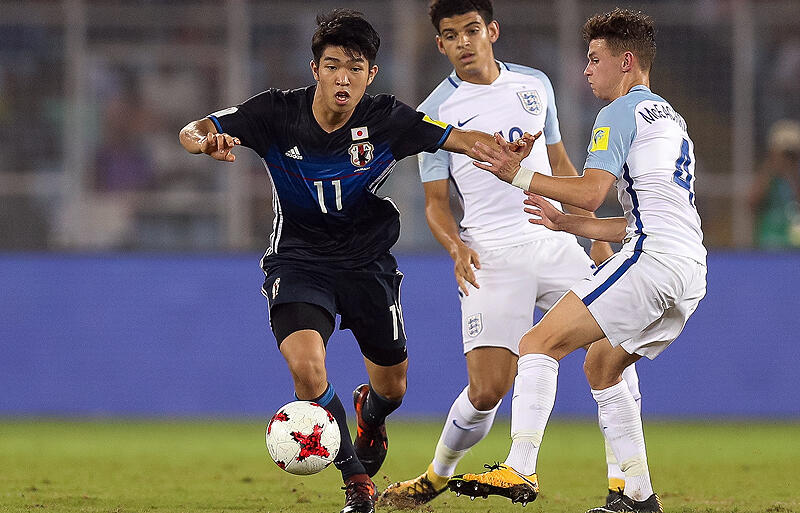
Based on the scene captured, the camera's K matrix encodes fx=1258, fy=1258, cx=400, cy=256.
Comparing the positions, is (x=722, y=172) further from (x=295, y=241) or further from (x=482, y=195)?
(x=295, y=241)

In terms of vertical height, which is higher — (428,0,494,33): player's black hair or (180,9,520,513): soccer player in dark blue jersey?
(428,0,494,33): player's black hair

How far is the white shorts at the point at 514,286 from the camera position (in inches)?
251

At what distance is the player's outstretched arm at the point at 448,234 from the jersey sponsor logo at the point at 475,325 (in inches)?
6.2

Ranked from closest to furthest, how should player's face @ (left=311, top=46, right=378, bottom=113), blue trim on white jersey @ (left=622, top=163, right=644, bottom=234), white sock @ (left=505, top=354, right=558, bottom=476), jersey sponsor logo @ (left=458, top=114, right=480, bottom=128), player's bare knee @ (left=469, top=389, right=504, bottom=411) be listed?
white sock @ (left=505, top=354, right=558, bottom=476) < blue trim on white jersey @ (left=622, top=163, right=644, bottom=234) < player's face @ (left=311, top=46, right=378, bottom=113) < player's bare knee @ (left=469, top=389, right=504, bottom=411) < jersey sponsor logo @ (left=458, top=114, right=480, bottom=128)

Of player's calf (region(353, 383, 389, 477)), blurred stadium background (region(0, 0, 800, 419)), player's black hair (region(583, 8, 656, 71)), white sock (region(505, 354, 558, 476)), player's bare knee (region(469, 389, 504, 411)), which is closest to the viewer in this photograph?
white sock (region(505, 354, 558, 476))

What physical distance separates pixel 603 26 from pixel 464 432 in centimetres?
215

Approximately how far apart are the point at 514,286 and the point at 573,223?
2.57 ft

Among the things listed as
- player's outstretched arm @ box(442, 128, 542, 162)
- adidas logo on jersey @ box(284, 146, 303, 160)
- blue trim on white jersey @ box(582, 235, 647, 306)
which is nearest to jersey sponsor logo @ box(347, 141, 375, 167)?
adidas logo on jersey @ box(284, 146, 303, 160)

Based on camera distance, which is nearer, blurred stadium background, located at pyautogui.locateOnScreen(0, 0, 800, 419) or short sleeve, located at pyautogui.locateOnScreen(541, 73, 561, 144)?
short sleeve, located at pyautogui.locateOnScreen(541, 73, 561, 144)

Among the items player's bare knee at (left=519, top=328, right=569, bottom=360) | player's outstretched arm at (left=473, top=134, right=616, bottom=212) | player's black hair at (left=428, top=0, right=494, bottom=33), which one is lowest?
player's bare knee at (left=519, top=328, right=569, bottom=360)

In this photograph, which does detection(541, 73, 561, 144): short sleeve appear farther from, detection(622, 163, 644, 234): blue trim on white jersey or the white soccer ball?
the white soccer ball

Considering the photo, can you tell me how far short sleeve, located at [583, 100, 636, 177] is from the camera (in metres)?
5.36

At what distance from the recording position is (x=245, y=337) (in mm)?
11055

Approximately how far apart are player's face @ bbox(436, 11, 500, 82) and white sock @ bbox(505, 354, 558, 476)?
77.7 inches
